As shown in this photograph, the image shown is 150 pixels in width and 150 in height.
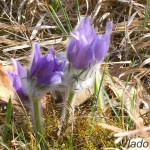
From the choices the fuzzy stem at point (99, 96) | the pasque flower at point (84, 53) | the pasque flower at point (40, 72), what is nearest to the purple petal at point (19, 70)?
the pasque flower at point (40, 72)

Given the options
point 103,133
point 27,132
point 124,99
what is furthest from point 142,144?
point 27,132

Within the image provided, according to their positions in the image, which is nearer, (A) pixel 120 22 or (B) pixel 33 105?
(B) pixel 33 105

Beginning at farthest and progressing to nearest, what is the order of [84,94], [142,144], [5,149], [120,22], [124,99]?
[120,22] < [84,94] < [124,99] < [5,149] < [142,144]

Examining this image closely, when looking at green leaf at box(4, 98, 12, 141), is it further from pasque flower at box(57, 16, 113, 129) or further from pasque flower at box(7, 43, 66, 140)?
pasque flower at box(57, 16, 113, 129)

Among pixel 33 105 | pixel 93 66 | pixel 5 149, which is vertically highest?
pixel 93 66

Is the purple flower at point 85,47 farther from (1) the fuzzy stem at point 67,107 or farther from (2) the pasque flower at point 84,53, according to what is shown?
(1) the fuzzy stem at point 67,107

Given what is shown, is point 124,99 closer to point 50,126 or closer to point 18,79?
point 50,126
